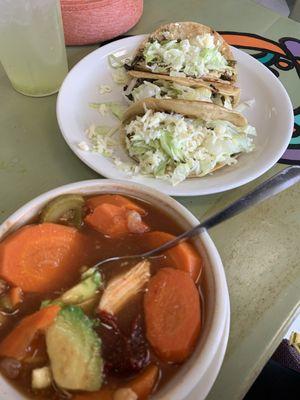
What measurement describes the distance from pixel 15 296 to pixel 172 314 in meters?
0.28

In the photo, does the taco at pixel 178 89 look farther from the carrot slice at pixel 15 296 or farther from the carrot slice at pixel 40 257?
the carrot slice at pixel 15 296

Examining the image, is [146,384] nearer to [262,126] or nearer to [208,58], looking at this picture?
[262,126]

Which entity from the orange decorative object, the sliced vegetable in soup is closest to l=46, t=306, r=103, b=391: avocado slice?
the sliced vegetable in soup

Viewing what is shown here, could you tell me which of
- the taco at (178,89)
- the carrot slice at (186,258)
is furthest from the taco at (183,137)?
the carrot slice at (186,258)

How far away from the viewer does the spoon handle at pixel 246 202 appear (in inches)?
33.8

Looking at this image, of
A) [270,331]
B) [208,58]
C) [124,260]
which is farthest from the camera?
[208,58]

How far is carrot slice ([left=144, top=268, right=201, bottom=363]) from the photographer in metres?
0.74

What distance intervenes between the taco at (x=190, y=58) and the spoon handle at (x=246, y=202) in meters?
0.62

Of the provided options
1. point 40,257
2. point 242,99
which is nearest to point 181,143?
point 242,99

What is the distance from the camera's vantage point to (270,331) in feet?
3.36

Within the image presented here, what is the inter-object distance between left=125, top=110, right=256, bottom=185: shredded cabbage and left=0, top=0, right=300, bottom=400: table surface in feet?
0.34

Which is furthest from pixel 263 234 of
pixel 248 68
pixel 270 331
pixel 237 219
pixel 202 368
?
pixel 248 68

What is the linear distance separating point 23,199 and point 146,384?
0.71m

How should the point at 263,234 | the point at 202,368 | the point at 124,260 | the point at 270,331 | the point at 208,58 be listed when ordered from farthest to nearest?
1. the point at 208,58
2. the point at 263,234
3. the point at 270,331
4. the point at 124,260
5. the point at 202,368
